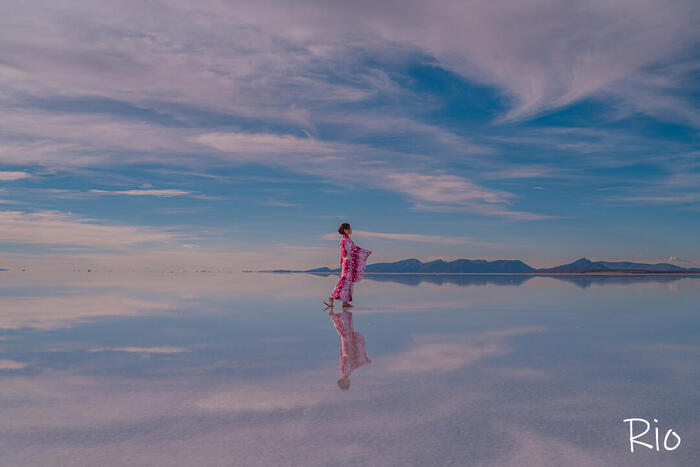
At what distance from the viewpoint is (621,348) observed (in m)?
7.09

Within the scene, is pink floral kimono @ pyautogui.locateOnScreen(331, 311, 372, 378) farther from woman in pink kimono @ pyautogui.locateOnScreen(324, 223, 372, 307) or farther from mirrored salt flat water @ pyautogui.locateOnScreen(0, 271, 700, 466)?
woman in pink kimono @ pyautogui.locateOnScreen(324, 223, 372, 307)

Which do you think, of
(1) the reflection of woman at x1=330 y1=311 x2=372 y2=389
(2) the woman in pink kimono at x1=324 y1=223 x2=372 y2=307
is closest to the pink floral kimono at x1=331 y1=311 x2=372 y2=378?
(1) the reflection of woman at x1=330 y1=311 x2=372 y2=389

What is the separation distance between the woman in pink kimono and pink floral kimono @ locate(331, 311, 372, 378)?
3478 millimetres

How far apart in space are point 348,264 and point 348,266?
0.07 meters

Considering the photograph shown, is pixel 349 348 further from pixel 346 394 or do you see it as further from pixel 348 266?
pixel 348 266

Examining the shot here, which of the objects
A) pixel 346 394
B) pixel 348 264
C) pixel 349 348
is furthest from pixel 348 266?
pixel 346 394

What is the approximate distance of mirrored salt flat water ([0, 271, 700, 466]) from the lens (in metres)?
3.28

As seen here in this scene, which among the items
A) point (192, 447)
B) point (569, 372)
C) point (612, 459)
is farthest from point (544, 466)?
point (569, 372)

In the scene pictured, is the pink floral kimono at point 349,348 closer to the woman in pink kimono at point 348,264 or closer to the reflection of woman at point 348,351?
the reflection of woman at point 348,351

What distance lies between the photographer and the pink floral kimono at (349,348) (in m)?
5.82

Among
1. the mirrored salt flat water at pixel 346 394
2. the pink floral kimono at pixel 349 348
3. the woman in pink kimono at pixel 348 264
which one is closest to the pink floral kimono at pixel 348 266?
the woman in pink kimono at pixel 348 264

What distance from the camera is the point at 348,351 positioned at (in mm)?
6805

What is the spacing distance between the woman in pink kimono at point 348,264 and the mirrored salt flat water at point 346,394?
4.80 m

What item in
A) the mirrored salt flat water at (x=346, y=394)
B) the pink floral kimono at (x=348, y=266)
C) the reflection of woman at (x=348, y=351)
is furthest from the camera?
the pink floral kimono at (x=348, y=266)
